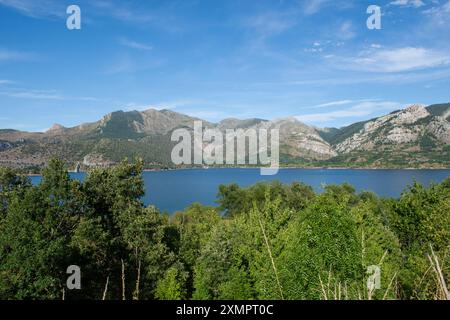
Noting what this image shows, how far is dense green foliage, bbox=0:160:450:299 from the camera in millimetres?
19688

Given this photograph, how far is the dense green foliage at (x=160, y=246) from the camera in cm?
1969

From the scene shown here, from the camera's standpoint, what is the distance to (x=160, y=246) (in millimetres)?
29234
